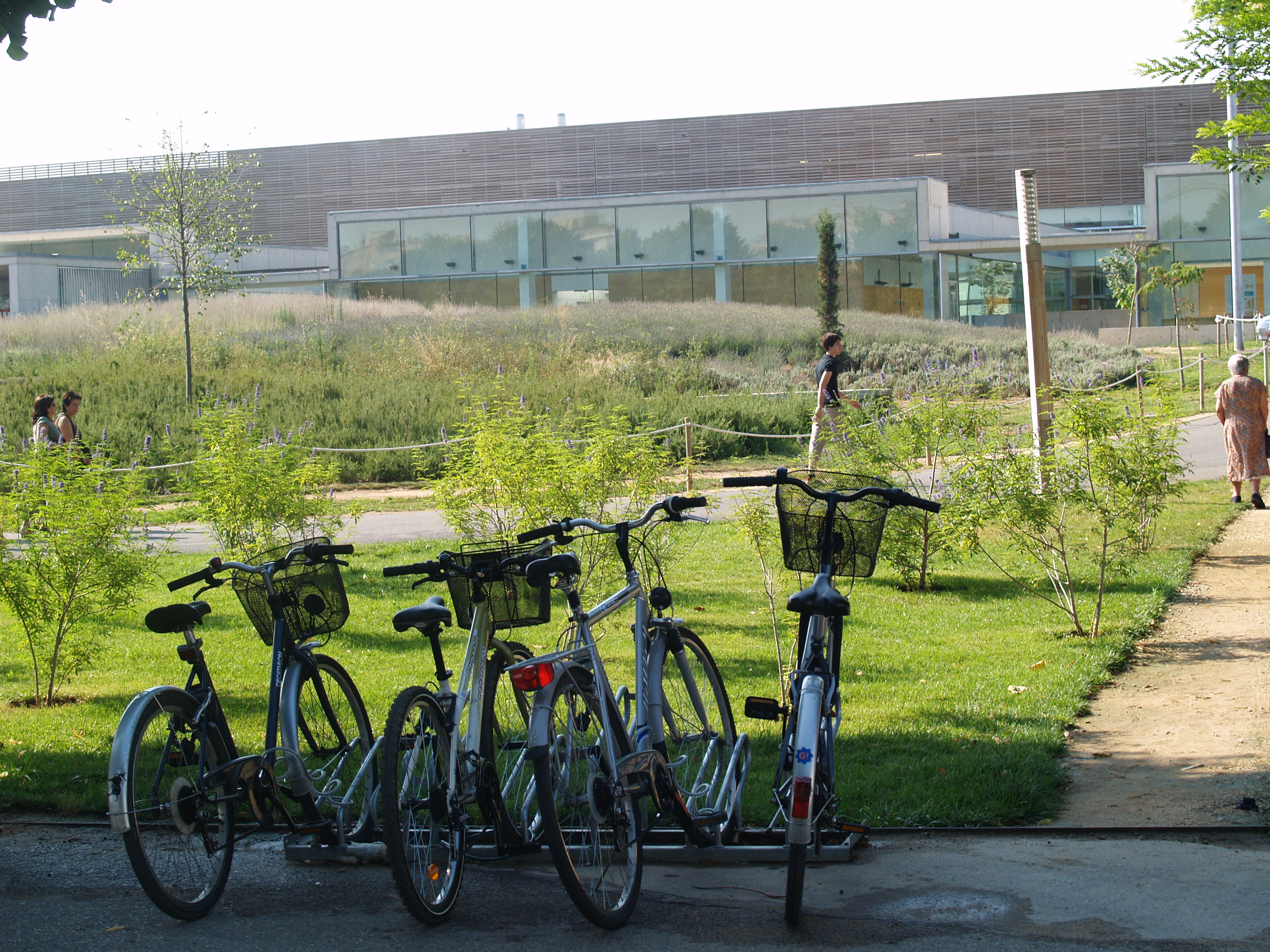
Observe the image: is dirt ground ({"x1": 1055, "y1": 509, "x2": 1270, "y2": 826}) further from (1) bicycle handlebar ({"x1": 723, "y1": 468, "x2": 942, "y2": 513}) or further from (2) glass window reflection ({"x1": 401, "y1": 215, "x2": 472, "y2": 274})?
(2) glass window reflection ({"x1": 401, "y1": 215, "x2": 472, "y2": 274})

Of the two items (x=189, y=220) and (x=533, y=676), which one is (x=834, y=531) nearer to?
(x=533, y=676)

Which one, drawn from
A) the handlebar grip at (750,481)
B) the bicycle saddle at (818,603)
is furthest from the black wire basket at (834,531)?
the bicycle saddle at (818,603)

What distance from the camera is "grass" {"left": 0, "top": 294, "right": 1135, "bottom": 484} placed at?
22656 mm

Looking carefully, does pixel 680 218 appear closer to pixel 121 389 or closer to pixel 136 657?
pixel 121 389

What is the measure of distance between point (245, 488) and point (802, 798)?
6.73 meters

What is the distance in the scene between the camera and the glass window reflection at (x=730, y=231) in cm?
4700

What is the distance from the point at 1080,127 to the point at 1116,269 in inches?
855

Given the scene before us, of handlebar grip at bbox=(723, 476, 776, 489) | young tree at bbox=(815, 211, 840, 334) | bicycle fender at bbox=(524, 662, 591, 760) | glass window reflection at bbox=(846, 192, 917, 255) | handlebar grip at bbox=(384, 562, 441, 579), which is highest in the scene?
glass window reflection at bbox=(846, 192, 917, 255)

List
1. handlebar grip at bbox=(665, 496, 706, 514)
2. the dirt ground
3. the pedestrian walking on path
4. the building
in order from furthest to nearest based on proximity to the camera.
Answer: the building
the pedestrian walking on path
the dirt ground
handlebar grip at bbox=(665, 496, 706, 514)

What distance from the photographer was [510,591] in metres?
4.26

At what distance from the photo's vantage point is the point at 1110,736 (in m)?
6.19

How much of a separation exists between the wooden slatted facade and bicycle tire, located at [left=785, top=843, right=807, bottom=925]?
61.5 m

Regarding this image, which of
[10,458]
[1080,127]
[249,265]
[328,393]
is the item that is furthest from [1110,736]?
[1080,127]

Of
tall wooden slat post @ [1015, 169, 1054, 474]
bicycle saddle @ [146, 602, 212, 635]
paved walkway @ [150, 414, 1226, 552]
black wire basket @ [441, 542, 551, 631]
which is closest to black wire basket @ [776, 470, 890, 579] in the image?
black wire basket @ [441, 542, 551, 631]
